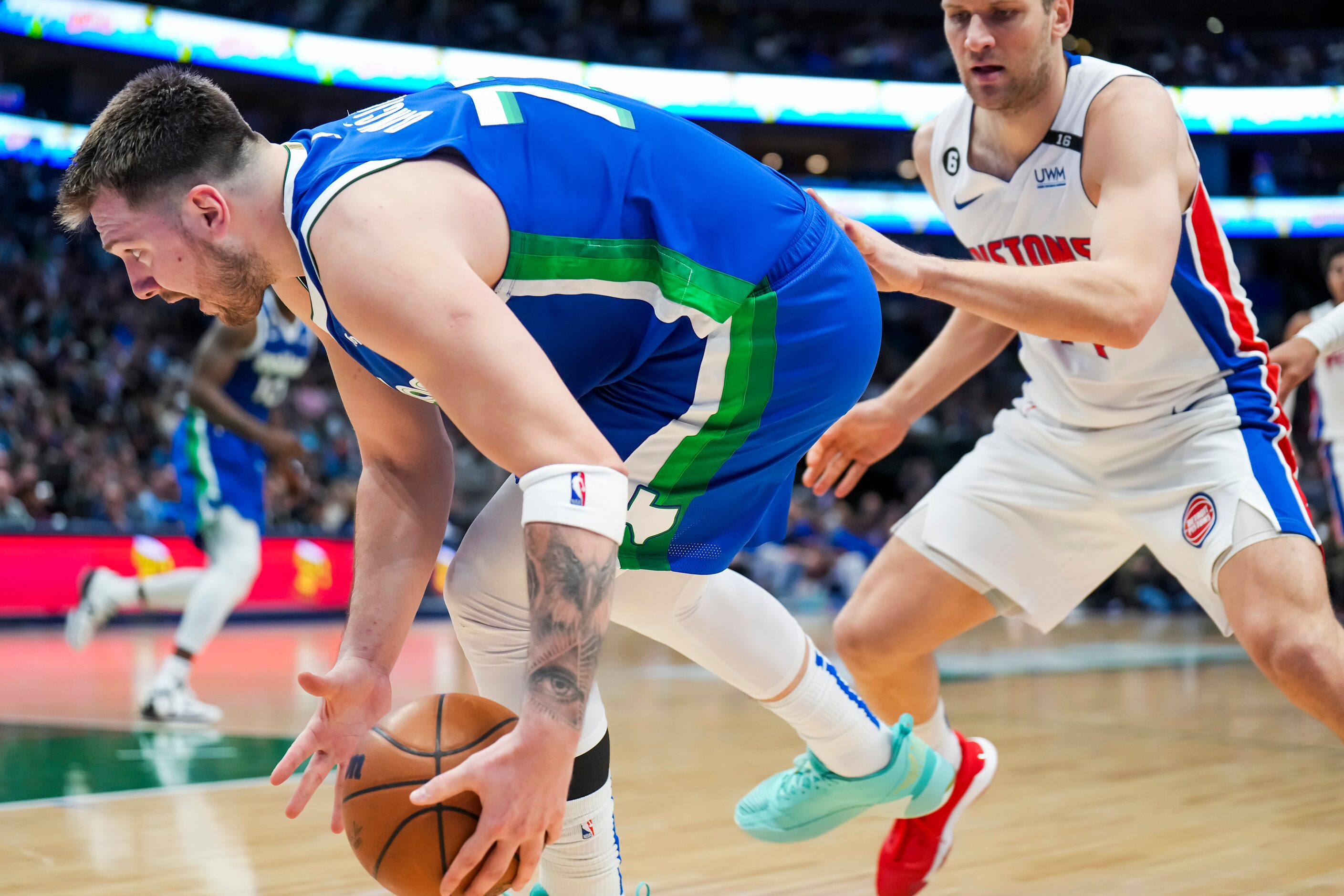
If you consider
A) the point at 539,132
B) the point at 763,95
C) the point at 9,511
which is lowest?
the point at 9,511

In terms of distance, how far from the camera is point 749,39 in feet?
86.8

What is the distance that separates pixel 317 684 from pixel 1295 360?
3.07 metres

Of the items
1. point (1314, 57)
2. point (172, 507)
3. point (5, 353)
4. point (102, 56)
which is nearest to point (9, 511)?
point (172, 507)

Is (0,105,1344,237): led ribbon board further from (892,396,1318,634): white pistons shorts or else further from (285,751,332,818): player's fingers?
(285,751,332,818): player's fingers

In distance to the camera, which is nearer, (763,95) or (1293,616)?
(1293,616)

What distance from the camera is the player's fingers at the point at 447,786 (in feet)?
5.38

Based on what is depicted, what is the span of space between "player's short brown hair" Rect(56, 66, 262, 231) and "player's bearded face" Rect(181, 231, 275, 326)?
0.09 meters

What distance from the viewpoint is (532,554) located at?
66.5 inches

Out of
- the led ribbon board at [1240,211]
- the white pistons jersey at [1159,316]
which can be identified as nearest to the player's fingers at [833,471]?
the white pistons jersey at [1159,316]

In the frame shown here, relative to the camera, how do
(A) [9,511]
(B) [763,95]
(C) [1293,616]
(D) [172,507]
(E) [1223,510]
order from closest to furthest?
Result: (C) [1293,616]
(E) [1223,510]
(A) [9,511]
(D) [172,507]
(B) [763,95]

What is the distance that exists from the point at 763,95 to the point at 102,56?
1124 cm

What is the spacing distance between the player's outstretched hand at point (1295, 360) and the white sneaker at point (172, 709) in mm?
4464

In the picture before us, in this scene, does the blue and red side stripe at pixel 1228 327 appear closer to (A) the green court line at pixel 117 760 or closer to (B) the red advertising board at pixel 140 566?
(A) the green court line at pixel 117 760

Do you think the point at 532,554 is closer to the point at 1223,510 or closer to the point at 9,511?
the point at 1223,510
